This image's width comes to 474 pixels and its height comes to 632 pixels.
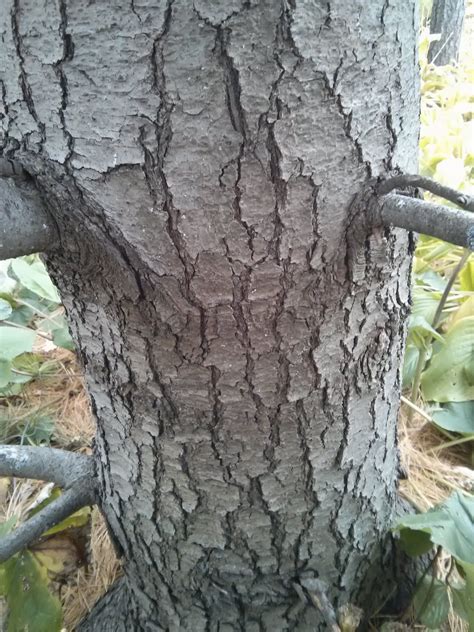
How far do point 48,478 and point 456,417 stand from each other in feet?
2.76

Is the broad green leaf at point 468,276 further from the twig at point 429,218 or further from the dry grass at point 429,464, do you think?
the twig at point 429,218

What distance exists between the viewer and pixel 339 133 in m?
0.43

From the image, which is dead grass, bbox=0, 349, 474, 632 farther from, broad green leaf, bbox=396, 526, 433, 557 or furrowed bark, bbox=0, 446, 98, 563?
furrowed bark, bbox=0, 446, 98, 563

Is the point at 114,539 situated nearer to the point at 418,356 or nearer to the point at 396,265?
the point at 396,265

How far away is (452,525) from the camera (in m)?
0.69

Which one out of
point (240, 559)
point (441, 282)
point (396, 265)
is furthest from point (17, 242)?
point (441, 282)

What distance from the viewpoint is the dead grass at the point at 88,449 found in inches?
41.9

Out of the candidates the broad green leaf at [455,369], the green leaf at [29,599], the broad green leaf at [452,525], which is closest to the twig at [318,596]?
the broad green leaf at [452,525]

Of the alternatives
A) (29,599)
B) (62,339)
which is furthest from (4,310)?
(29,599)

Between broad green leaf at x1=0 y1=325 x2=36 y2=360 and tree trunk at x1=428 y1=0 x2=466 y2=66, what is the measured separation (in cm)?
416

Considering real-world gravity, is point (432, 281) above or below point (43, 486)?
above

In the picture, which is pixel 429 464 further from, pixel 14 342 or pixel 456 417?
pixel 14 342

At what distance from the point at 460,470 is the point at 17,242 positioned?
44.3 inches

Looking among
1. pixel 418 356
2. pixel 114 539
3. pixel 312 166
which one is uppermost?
pixel 312 166
